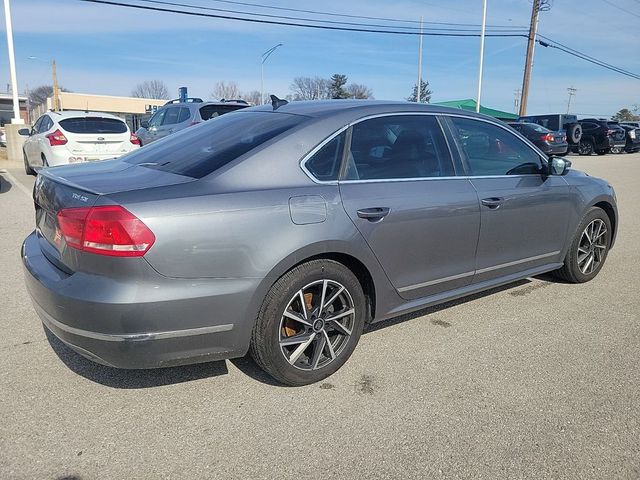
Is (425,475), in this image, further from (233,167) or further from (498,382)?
(233,167)

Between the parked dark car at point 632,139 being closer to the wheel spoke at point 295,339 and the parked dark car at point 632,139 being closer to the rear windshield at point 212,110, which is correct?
the rear windshield at point 212,110

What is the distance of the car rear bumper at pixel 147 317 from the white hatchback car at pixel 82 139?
805cm

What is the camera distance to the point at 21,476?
7.31 ft

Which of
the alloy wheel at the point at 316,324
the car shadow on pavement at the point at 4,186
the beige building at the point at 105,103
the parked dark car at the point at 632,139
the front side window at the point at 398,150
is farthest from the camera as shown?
the beige building at the point at 105,103

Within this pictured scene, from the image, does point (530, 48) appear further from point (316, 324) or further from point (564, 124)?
point (316, 324)

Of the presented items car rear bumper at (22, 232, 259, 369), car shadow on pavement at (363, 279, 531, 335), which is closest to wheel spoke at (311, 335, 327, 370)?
car rear bumper at (22, 232, 259, 369)

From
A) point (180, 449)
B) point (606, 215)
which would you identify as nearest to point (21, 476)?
point (180, 449)

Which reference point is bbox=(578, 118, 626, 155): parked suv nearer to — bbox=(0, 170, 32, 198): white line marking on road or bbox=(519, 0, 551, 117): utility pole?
bbox=(519, 0, 551, 117): utility pole

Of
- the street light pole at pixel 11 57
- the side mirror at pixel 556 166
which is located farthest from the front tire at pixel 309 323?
the street light pole at pixel 11 57

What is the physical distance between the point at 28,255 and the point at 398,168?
2.34m

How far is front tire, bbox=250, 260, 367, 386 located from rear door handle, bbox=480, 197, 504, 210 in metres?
1.26

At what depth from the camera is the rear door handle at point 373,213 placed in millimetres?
3091

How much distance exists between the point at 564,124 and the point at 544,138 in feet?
19.3

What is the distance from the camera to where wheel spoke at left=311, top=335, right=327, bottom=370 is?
304cm
